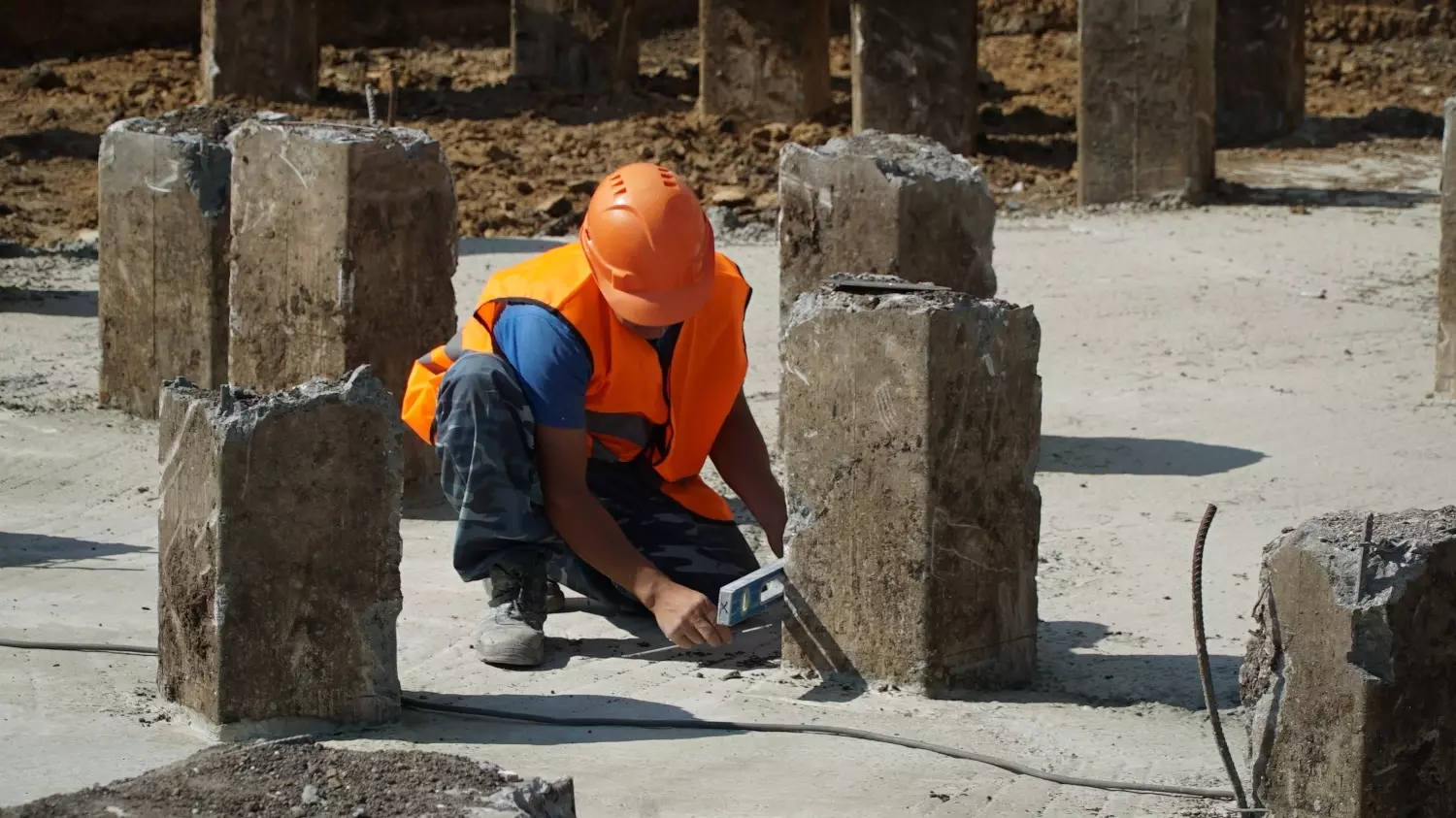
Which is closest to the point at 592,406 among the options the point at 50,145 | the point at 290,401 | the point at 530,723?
the point at 530,723

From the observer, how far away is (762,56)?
14383 millimetres

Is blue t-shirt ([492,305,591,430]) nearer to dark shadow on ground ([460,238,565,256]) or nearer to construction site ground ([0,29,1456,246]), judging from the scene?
dark shadow on ground ([460,238,565,256])

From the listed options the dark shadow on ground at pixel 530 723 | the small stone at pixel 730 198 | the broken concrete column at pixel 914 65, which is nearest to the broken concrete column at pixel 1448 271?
the dark shadow on ground at pixel 530 723

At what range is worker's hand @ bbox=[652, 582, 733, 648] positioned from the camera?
4.63 meters

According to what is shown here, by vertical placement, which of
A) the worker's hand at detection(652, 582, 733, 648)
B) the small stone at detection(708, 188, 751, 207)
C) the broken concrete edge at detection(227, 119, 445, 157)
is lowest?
the worker's hand at detection(652, 582, 733, 648)

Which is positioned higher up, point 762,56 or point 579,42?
point 579,42

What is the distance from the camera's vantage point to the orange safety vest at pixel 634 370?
4.87m

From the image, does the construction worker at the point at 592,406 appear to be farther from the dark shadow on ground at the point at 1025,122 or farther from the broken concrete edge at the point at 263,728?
the dark shadow on ground at the point at 1025,122

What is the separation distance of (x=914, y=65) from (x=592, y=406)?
860 cm

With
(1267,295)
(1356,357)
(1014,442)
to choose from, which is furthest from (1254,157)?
(1014,442)

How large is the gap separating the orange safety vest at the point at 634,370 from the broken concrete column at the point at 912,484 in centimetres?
46

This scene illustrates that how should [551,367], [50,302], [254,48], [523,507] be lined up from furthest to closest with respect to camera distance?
1. [254,48]
2. [50,302]
3. [523,507]
4. [551,367]

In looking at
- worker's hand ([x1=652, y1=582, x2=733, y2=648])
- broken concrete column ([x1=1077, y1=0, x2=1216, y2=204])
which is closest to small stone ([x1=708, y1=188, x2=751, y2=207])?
broken concrete column ([x1=1077, y1=0, x2=1216, y2=204])

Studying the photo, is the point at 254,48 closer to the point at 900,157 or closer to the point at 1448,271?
the point at 900,157
